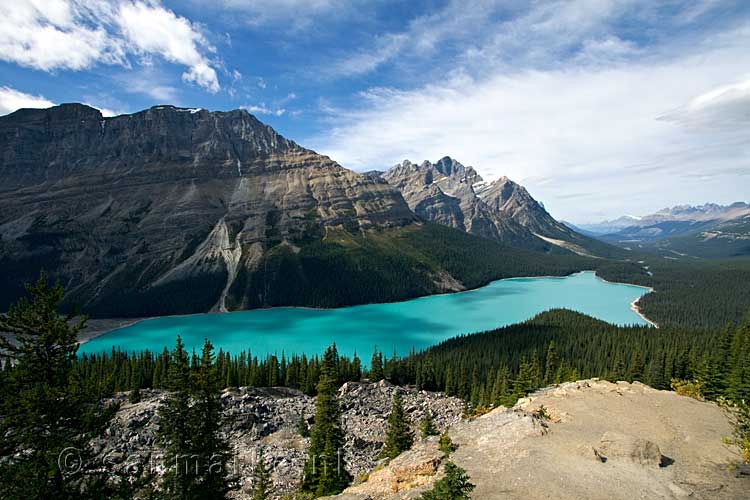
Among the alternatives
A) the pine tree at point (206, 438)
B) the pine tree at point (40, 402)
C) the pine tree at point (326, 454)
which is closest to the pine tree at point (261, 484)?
the pine tree at point (326, 454)

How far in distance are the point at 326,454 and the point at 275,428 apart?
59.3ft

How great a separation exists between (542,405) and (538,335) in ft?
258

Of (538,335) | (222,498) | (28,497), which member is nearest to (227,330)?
(538,335)

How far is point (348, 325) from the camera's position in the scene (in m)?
149

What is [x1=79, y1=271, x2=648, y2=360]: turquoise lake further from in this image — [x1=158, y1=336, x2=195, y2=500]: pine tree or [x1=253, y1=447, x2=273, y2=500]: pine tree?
[x1=158, y1=336, x2=195, y2=500]: pine tree

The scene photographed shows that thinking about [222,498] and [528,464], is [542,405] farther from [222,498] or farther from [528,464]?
[222,498]

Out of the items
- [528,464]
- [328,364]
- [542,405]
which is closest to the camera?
[528,464]

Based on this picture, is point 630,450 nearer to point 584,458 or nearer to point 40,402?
point 584,458

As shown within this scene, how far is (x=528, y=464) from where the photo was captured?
20062 mm

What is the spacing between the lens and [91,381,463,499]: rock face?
39.0m

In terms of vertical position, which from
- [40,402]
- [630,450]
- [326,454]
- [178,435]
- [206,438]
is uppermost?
[40,402]

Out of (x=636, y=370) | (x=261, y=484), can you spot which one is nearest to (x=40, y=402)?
(x=261, y=484)

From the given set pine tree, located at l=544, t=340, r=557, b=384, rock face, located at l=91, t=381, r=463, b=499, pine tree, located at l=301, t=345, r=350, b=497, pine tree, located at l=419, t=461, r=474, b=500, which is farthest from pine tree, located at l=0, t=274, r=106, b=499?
pine tree, located at l=544, t=340, r=557, b=384

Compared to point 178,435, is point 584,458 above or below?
below
